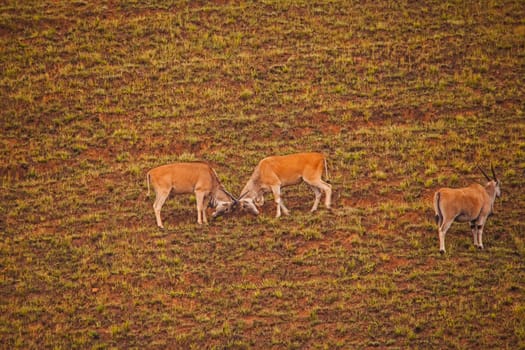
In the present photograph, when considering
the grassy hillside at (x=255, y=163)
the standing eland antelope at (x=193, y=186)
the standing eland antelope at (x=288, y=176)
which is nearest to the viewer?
the grassy hillside at (x=255, y=163)

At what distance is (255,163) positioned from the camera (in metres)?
30.3

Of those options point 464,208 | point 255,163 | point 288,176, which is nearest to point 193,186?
point 288,176

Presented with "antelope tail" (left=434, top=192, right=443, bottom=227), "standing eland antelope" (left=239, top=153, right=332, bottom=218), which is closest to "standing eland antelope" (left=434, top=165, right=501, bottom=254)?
"antelope tail" (left=434, top=192, right=443, bottom=227)

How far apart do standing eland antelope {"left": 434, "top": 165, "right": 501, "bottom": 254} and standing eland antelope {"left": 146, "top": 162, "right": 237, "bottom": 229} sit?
244 inches

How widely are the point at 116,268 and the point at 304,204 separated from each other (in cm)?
623

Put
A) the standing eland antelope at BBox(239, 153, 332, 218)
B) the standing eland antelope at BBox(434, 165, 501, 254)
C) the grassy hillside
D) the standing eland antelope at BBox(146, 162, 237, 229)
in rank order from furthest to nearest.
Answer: the standing eland antelope at BBox(239, 153, 332, 218) < the standing eland antelope at BBox(146, 162, 237, 229) < the standing eland antelope at BBox(434, 165, 501, 254) < the grassy hillside

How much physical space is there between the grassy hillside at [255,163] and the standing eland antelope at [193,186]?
1.73 feet

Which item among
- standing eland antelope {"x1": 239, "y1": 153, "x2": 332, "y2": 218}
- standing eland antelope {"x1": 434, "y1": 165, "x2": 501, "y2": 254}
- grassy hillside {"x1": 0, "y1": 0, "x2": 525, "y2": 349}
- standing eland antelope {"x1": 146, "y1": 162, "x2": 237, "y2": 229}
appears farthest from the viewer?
standing eland antelope {"x1": 239, "y1": 153, "x2": 332, "y2": 218}

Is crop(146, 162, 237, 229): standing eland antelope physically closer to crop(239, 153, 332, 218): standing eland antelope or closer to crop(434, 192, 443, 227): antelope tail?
crop(239, 153, 332, 218): standing eland antelope

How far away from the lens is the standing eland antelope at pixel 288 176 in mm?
26078

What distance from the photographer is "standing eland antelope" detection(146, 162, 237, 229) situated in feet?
84.5

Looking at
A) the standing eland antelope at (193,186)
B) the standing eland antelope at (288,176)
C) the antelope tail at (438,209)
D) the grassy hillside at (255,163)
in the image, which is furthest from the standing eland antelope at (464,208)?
the standing eland antelope at (193,186)

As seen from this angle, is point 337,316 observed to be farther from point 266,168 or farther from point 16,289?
point 16,289

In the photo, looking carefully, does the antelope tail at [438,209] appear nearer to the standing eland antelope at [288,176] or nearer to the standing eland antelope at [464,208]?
the standing eland antelope at [464,208]
